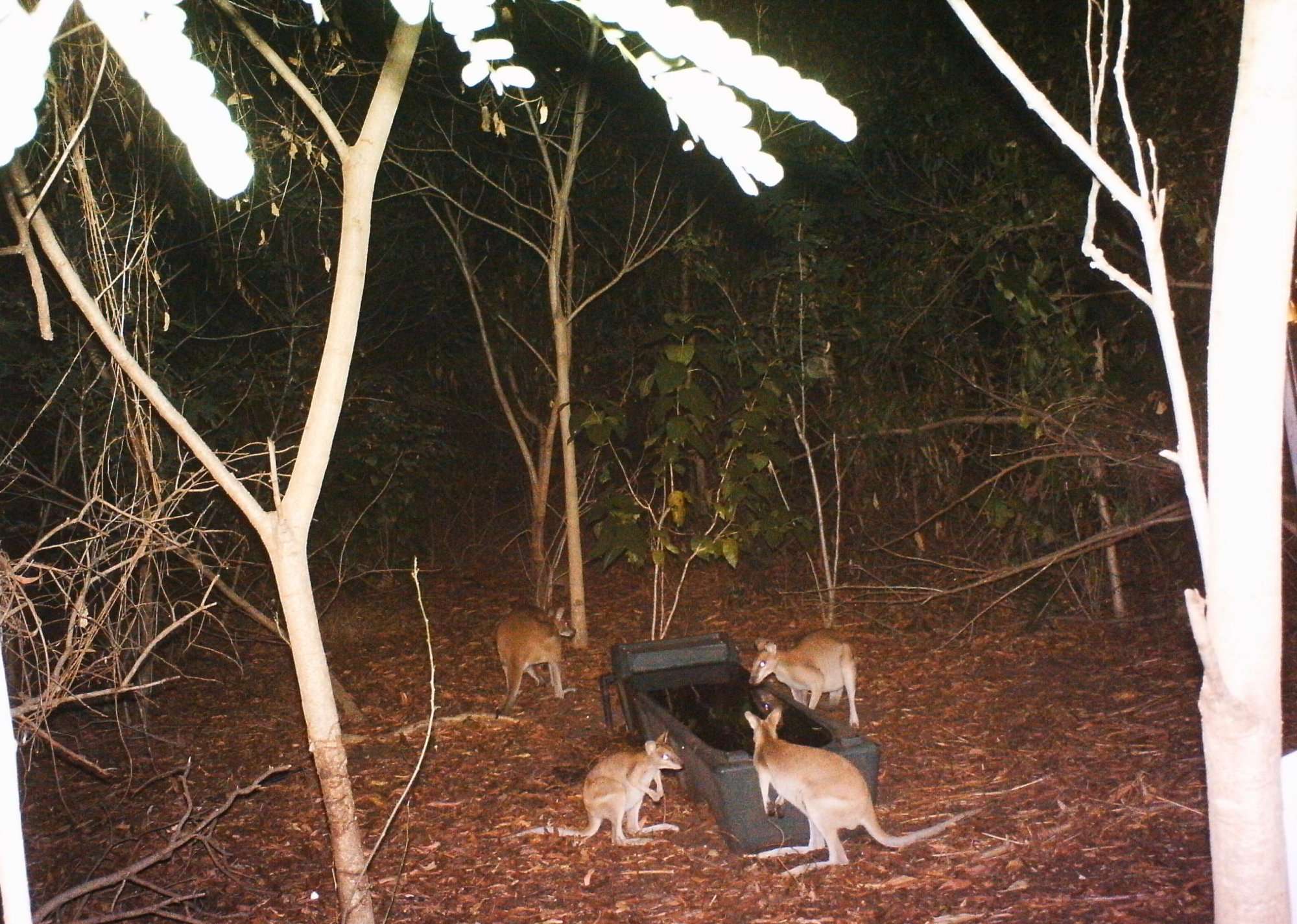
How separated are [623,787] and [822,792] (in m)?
1.04

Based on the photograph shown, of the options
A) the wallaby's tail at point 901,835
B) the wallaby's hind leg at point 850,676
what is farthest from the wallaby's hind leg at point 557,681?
the wallaby's tail at point 901,835

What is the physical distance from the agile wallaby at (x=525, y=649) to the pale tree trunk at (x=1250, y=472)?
18.2ft

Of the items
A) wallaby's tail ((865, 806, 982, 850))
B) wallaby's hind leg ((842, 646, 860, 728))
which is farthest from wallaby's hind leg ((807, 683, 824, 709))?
wallaby's tail ((865, 806, 982, 850))

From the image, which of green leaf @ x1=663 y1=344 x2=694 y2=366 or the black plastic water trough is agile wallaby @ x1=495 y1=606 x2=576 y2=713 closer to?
the black plastic water trough

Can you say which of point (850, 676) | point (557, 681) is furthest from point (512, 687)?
point (850, 676)

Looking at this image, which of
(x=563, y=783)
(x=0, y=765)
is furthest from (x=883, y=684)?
(x=0, y=765)

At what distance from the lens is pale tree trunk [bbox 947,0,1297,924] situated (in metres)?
2.07

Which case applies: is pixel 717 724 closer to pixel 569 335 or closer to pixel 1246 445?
pixel 569 335

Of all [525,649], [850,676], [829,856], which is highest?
[525,649]

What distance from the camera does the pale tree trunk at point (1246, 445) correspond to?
207 cm

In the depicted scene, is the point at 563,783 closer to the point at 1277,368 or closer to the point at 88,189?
the point at 88,189

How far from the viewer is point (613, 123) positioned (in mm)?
9289

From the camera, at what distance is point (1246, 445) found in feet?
6.97

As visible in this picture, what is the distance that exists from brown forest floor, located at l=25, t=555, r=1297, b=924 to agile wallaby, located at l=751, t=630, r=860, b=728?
0.33 metres
